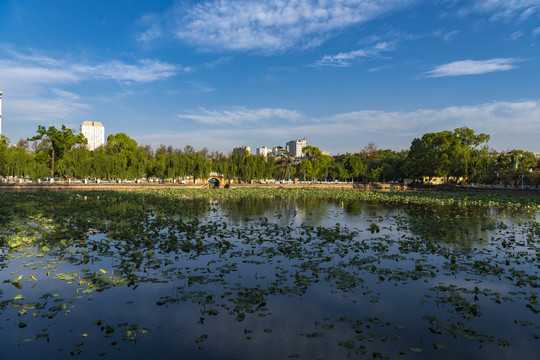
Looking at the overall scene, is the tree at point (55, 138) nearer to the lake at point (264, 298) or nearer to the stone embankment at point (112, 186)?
the stone embankment at point (112, 186)

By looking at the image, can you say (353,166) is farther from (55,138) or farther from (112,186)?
(55,138)

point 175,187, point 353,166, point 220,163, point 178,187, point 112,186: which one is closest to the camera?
point 112,186

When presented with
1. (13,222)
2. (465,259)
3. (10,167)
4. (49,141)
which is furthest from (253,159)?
(465,259)

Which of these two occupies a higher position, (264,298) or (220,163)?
(220,163)

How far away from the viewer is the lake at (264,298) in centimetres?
564

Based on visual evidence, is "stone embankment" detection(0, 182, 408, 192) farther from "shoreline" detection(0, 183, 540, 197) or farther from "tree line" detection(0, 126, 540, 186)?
"tree line" detection(0, 126, 540, 186)

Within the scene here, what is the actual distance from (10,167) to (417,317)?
5803 cm

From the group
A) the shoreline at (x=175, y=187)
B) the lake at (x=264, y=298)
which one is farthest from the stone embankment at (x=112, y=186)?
the lake at (x=264, y=298)

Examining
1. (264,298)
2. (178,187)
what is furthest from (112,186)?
(264,298)

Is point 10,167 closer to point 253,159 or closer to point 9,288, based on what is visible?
point 253,159

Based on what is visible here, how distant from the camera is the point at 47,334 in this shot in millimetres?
5797

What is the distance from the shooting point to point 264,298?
25.3 ft

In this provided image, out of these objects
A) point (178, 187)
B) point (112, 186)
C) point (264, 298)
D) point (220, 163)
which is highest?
point (220, 163)

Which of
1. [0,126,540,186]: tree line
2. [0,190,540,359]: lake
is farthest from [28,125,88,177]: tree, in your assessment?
[0,190,540,359]: lake
